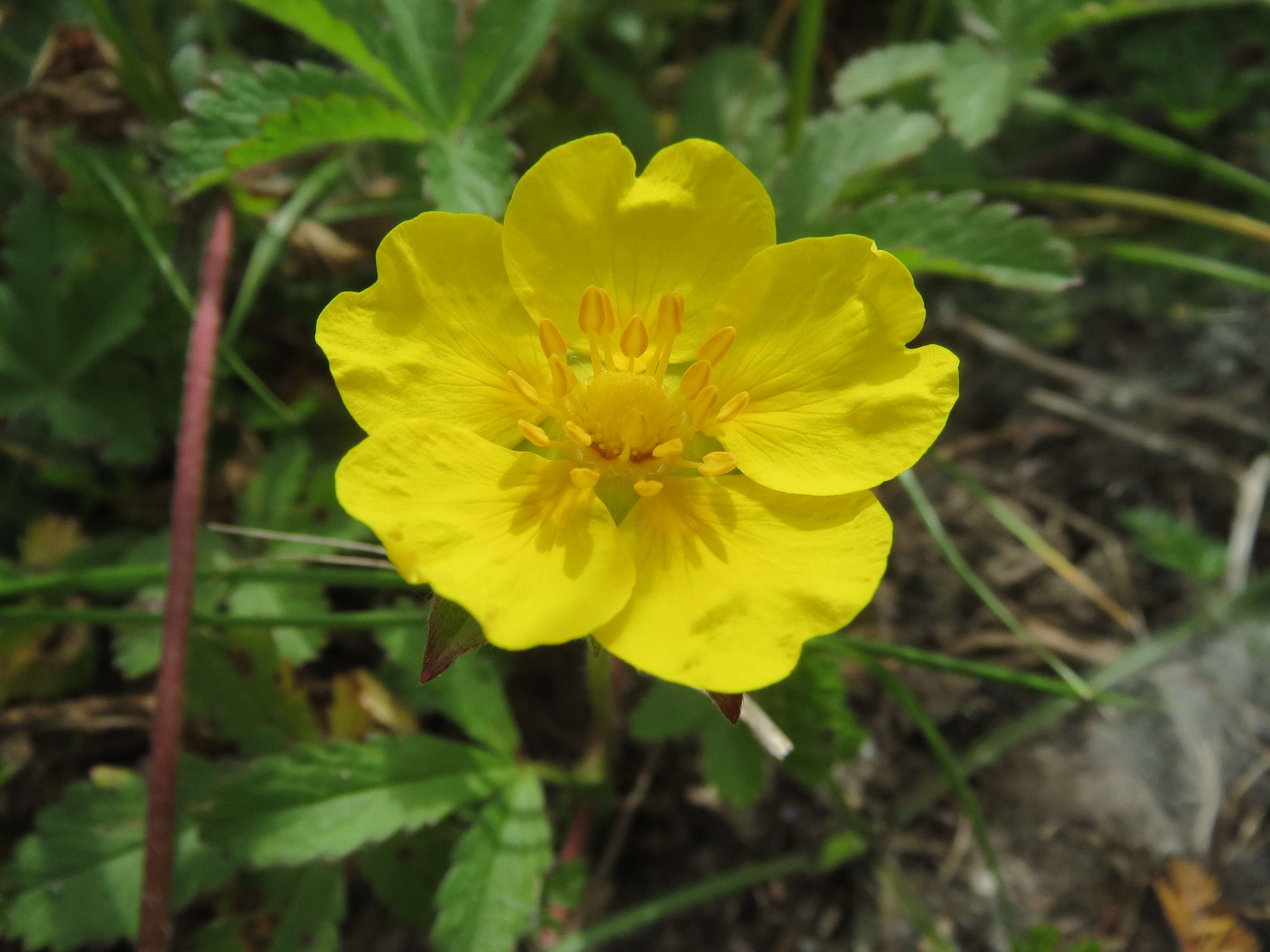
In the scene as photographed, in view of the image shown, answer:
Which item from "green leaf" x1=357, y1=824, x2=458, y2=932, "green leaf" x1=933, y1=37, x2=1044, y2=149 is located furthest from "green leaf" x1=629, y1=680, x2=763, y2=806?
"green leaf" x1=933, y1=37, x2=1044, y2=149

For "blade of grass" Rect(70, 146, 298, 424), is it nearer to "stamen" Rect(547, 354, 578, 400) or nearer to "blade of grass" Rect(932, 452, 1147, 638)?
"stamen" Rect(547, 354, 578, 400)

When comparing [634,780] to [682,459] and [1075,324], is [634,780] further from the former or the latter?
[1075,324]

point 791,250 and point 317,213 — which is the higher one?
point 791,250

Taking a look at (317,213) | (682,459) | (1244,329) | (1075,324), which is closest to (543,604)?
(682,459)

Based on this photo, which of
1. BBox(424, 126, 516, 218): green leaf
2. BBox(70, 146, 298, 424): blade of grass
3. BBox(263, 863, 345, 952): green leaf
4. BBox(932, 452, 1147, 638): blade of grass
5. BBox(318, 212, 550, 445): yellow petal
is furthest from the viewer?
BBox(932, 452, 1147, 638): blade of grass

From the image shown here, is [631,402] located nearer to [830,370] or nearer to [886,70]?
[830,370]

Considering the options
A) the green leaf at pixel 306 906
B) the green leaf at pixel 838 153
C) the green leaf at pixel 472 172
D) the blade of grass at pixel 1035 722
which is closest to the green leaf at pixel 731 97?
the green leaf at pixel 838 153
